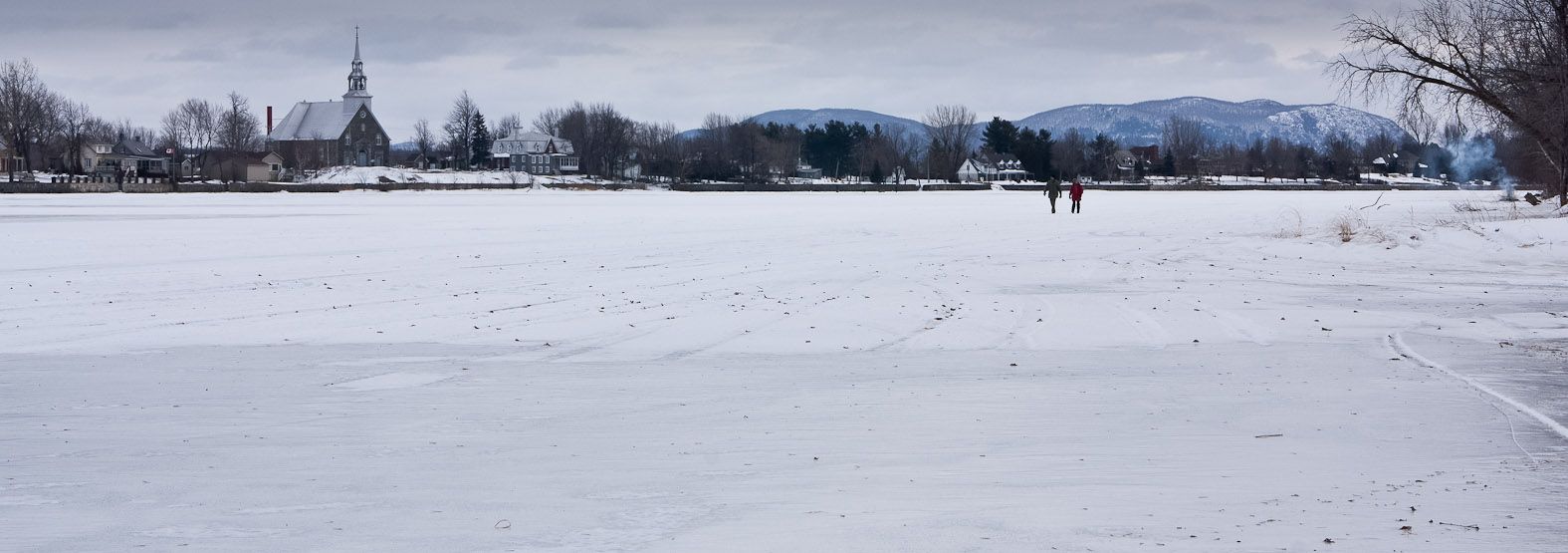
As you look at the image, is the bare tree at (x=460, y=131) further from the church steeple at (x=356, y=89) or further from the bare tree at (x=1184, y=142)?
the bare tree at (x=1184, y=142)

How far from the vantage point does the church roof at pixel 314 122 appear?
146000mm

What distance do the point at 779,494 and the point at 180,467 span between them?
308 cm

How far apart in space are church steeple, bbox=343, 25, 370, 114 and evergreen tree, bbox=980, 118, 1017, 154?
75405mm

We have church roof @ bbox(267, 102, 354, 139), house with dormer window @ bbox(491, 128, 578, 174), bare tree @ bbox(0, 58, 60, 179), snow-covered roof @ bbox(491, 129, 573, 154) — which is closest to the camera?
bare tree @ bbox(0, 58, 60, 179)

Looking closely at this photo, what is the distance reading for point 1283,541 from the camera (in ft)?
16.8

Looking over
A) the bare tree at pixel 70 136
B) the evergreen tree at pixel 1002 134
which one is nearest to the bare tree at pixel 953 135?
the evergreen tree at pixel 1002 134

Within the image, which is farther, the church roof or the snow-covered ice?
the church roof

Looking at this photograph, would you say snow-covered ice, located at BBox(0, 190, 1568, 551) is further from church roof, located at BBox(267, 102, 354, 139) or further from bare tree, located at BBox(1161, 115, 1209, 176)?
bare tree, located at BBox(1161, 115, 1209, 176)

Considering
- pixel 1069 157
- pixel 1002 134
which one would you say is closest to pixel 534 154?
pixel 1002 134

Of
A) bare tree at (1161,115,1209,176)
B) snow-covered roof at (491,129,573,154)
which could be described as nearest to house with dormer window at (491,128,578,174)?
snow-covered roof at (491,129,573,154)

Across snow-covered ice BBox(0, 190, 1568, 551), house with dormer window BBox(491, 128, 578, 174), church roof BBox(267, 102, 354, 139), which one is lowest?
snow-covered ice BBox(0, 190, 1568, 551)

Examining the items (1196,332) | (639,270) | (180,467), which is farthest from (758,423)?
(639,270)

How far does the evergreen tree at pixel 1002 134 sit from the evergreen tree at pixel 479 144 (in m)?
62.4

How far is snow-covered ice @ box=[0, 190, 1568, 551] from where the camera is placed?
5438 millimetres
